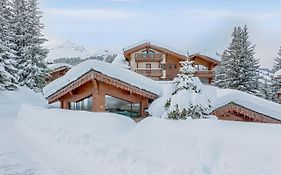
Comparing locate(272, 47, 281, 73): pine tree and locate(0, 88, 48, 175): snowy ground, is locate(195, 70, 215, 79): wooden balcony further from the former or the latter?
locate(0, 88, 48, 175): snowy ground

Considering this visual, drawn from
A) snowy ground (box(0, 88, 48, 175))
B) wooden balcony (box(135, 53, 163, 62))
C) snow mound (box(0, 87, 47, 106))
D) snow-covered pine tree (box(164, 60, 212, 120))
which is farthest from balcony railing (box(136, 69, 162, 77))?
snow-covered pine tree (box(164, 60, 212, 120))

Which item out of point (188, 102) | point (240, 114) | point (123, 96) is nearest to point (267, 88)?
point (240, 114)

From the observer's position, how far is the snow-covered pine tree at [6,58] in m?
33.1

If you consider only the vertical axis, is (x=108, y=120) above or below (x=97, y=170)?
above

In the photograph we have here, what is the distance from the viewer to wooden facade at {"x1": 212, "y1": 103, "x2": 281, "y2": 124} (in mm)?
16156

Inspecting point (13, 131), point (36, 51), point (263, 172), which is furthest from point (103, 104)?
point (36, 51)

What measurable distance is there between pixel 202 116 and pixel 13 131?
853cm

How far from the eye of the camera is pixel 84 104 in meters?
19.1

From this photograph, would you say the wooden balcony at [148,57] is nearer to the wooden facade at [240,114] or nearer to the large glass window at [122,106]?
the large glass window at [122,106]

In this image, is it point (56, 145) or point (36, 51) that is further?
point (36, 51)

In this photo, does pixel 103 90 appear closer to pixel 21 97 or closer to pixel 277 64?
pixel 21 97

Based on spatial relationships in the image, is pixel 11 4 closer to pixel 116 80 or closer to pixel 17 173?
pixel 116 80

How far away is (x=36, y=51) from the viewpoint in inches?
1543

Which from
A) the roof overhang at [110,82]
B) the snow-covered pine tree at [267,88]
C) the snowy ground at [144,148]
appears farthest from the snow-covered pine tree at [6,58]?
the snow-covered pine tree at [267,88]
